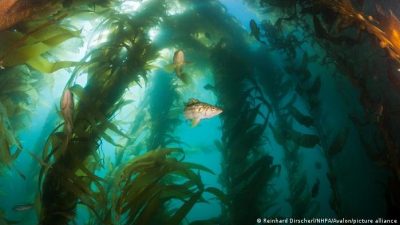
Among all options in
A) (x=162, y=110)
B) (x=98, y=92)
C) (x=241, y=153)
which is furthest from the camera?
(x=162, y=110)

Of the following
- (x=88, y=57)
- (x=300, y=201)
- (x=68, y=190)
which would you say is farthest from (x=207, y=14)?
(x=68, y=190)

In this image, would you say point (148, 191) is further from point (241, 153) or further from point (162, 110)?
point (162, 110)

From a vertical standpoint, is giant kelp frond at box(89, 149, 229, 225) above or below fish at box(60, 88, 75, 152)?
below

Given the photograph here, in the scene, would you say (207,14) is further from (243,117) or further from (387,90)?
(387,90)

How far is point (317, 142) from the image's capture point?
5359 mm

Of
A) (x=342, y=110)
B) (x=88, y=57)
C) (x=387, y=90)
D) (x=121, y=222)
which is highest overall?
(x=88, y=57)

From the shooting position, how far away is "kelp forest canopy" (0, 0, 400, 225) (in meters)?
2.83

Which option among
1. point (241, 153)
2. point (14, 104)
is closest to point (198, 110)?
point (241, 153)

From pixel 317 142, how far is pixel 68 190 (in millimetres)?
4697

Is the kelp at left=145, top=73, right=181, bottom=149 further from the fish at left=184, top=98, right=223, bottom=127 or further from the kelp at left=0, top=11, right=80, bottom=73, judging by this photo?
the kelp at left=0, top=11, right=80, bottom=73

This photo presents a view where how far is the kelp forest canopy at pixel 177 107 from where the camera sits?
283cm

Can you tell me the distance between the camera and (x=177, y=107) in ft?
20.2

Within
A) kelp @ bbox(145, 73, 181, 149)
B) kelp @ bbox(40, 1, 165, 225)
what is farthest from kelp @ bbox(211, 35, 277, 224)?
kelp @ bbox(40, 1, 165, 225)

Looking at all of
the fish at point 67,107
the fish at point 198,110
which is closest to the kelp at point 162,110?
the fish at point 198,110
